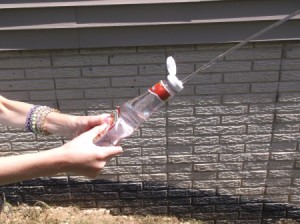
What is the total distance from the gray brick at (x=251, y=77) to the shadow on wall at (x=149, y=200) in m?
1.00

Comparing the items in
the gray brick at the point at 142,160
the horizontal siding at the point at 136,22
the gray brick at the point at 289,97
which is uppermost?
the horizontal siding at the point at 136,22

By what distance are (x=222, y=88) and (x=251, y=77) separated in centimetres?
22

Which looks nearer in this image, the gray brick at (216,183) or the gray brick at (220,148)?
the gray brick at (220,148)

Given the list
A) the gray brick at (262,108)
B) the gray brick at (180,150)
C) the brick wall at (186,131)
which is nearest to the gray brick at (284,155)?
the brick wall at (186,131)

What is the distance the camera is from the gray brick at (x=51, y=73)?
299cm

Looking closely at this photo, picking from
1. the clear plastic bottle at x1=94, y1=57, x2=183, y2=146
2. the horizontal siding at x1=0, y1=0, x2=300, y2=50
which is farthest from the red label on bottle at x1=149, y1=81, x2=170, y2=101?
the horizontal siding at x1=0, y1=0, x2=300, y2=50

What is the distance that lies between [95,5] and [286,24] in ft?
4.15

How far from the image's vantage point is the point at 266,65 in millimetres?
2959

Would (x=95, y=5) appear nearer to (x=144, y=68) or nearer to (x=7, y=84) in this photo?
(x=144, y=68)

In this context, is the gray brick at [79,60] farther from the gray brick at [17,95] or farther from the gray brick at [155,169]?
the gray brick at [155,169]

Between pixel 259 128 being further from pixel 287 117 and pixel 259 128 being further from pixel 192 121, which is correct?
pixel 192 121

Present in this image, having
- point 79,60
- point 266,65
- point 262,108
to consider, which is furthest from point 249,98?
point 79,60

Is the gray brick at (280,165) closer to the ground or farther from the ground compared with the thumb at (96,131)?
closer to the ground

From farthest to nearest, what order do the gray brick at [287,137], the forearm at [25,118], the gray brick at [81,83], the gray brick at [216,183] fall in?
the gray brick at [216,183] → the gray brick at [287,137] → the gray brick at [81,83] → the forearm at [25,118]
